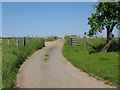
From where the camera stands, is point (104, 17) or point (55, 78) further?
point (104, 17)

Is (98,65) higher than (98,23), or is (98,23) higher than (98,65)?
(98,23)

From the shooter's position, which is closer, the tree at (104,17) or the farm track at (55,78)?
the farm track at (55,78)

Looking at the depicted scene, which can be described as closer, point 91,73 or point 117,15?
point 91,73

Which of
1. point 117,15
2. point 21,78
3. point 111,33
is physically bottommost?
point 21,78

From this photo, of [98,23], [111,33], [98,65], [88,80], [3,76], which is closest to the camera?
[3,76]

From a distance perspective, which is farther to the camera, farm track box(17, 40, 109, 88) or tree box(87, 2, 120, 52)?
tree box(87, 2, 120, 52)

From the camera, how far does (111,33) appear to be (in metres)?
22.7

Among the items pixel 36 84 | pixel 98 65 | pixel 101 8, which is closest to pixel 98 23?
pixel 101 8

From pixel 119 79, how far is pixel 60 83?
341 centimetres

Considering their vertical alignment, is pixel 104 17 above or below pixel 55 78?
above

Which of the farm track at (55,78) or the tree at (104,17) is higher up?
the tree at (104,17)

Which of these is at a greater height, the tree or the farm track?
the tree

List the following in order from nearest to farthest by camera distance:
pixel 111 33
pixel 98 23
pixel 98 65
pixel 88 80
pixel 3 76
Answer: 1. pixel 3 76
2. pixel 88 80
3. pixel 98 65
4. pixel 98 23
5. pixel 111 33

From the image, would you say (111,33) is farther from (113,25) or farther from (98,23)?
(98,23)
